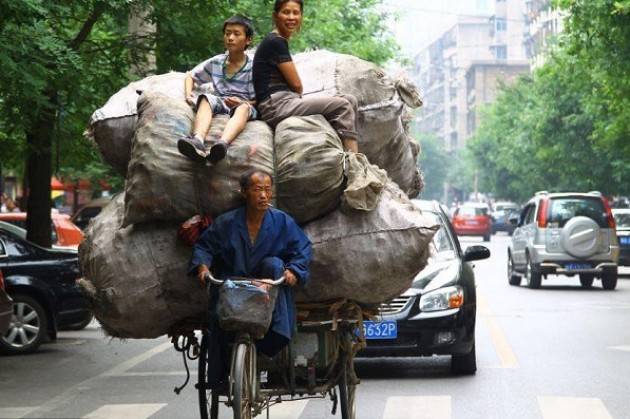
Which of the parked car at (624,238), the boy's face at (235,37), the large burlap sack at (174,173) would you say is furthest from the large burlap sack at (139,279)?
the parked car at (624,238)

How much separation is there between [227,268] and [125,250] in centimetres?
56

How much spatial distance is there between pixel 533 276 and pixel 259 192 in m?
21.7

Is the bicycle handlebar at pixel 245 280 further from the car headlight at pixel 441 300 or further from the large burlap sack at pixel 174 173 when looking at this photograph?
the car headlight at pixel 441 300

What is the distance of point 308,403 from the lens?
1162 cm

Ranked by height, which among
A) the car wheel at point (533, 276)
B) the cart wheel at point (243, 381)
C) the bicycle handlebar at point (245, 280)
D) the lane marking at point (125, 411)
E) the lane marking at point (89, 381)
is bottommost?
the car wheel at point (533, 276)

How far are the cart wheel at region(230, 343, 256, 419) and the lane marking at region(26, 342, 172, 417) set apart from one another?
12.3 ft

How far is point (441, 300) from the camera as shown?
515 inches

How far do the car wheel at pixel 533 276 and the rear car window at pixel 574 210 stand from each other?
3.82 ft

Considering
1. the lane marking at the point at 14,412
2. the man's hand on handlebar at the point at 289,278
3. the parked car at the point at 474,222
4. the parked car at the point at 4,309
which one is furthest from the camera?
the parked car at the point at 474,222

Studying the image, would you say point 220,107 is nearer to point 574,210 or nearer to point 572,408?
point 572,408

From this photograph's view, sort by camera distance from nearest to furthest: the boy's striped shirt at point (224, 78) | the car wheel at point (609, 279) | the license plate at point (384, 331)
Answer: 1. the boy's striped shirt at point (224, 78)
2. the license plate at point (384, 331)
3. the car wheel at point (609, 279)

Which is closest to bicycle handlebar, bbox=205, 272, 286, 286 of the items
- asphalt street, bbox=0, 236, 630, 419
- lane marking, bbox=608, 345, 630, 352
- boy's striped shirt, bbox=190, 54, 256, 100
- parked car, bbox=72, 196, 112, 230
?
boy's striped shirt, bbox=190, 54, 256, 100

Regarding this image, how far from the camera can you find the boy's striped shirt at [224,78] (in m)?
8.70

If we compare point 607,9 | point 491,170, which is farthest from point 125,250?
point 491,170
